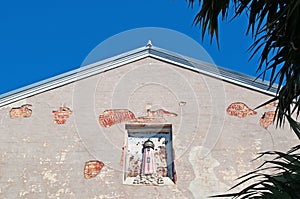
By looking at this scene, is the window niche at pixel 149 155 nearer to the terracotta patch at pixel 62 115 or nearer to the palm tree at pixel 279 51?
the terracotta patch at pixel 62 115

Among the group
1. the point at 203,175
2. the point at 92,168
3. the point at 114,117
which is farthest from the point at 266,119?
the point at 92,168

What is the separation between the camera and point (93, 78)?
694 cm

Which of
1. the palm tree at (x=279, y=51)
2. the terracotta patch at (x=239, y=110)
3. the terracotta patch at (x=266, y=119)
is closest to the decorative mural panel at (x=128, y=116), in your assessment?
the terracotta patch at (x=239, y=110)

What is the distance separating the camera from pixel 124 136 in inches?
249

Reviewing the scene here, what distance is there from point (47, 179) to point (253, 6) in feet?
12.9

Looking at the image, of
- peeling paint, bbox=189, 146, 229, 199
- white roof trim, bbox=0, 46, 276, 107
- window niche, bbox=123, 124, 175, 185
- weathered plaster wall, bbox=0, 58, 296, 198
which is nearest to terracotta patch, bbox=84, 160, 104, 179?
weathered plaster wall, bbox=0, 58, 296, 198

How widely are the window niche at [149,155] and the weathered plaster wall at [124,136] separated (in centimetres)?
12

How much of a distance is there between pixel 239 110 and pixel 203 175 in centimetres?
118

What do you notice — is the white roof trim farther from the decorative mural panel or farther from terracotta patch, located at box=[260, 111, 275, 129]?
the decorative mural panel

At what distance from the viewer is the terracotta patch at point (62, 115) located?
6382 mm

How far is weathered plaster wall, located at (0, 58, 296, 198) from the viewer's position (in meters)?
5.79

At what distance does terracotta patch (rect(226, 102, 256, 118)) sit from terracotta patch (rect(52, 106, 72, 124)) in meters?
2.17

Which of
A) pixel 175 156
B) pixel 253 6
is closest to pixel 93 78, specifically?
pixel 175 156

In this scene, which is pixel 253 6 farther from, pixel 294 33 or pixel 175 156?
pixel 175 156
